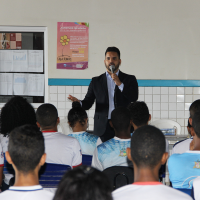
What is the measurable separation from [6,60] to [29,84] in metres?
0.57

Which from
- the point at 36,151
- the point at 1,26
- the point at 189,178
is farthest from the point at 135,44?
the point at 36,151

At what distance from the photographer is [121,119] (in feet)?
7.28

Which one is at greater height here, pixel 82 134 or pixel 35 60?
pixel 35 60

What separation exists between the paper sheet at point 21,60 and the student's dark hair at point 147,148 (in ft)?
12.5

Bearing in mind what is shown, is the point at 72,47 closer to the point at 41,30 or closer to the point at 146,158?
the point at 41,30

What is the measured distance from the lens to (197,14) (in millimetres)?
4504

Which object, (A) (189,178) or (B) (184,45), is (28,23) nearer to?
(B) (184,45)

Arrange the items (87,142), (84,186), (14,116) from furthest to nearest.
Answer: (87,142) → (14,116) → (84,186)

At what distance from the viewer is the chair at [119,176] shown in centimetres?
164

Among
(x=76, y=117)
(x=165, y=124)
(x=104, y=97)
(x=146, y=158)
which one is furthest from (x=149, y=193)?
(x=165, y=124)

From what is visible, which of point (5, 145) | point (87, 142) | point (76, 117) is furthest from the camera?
point (76, 117)

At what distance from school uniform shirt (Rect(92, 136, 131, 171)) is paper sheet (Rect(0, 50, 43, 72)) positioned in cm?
314

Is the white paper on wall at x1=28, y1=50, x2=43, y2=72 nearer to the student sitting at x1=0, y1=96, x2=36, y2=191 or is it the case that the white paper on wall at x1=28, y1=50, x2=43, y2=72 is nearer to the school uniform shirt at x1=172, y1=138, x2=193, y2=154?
the student sitting at x1=0, y1=96, x2=36, y2=191

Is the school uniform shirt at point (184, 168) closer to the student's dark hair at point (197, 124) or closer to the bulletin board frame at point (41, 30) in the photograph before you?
the student's dark hair at point (197, 124)
